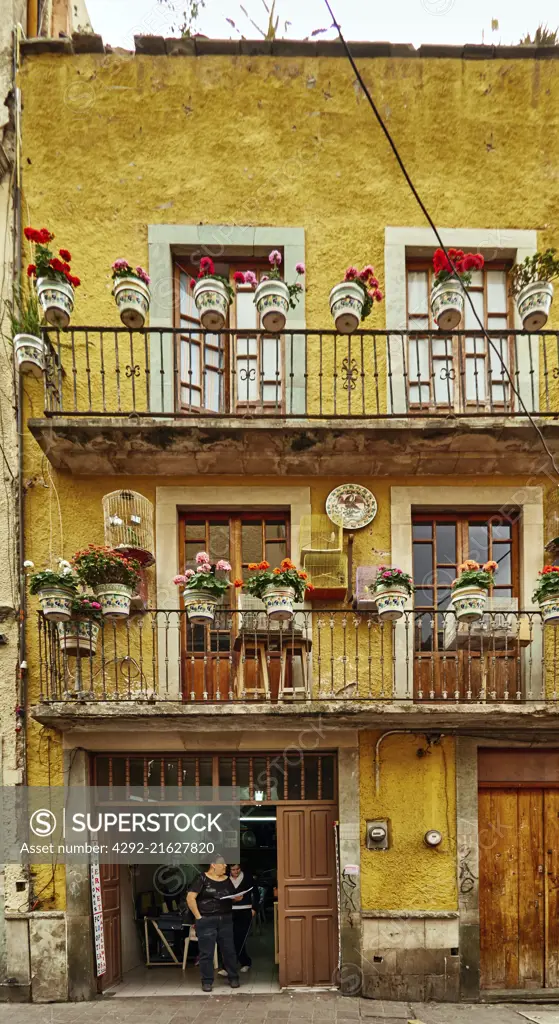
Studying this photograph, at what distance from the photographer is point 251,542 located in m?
8.05

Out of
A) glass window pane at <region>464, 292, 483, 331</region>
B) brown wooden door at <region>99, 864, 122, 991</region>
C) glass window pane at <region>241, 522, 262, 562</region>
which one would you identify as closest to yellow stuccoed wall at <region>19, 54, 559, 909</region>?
glass window pane at <region>464, 292, 483, 331</region>

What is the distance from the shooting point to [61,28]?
384 inches

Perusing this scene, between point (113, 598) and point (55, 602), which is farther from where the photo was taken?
point (113, 598)

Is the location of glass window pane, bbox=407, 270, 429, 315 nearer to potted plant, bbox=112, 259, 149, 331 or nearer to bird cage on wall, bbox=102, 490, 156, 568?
potted plant, bbox=112, 259, 149, 331

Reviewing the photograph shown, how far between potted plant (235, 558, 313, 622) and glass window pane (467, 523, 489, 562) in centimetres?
227

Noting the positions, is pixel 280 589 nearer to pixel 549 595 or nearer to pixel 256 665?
pixel 256 665

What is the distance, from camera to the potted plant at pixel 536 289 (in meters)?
7.09

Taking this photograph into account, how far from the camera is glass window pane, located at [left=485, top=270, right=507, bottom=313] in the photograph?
8422mm

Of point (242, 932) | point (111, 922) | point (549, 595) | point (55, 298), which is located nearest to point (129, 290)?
point (55, 298)

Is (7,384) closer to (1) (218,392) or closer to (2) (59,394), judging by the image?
(2) (59,394)

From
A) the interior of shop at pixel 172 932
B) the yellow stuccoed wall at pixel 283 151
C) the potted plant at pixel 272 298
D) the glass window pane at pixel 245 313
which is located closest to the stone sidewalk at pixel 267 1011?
the interior of shop at pixel 172 932

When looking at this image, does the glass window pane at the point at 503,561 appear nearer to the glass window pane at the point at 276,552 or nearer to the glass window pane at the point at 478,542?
the glass window pane at the point at 478,542

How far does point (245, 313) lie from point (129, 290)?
5.83 ft

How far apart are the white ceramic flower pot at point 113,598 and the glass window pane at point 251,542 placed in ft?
5.12
